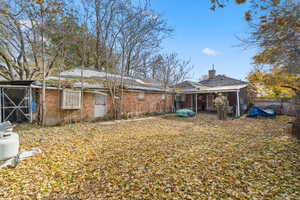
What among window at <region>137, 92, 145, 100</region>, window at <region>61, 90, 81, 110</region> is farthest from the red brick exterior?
window at <region>61, 90, 81, 110</region>

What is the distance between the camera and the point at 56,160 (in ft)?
12.0

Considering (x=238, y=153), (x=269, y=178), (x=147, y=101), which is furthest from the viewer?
(x=147, y=101)

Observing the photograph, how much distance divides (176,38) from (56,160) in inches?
376

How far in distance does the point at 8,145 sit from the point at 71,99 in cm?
525

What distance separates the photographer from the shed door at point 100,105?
965 cm

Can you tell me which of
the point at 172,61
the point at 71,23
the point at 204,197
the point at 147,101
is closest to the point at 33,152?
the point at 204,197

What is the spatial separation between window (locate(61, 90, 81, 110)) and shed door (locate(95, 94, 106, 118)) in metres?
1.34

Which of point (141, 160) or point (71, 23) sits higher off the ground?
point (71, 23)

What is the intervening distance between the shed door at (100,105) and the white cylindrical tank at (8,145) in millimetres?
6266

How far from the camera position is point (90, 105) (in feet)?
30.5

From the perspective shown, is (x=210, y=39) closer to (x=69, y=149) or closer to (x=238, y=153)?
(x=238, y=153)

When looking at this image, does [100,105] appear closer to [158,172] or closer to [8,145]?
[8,145]

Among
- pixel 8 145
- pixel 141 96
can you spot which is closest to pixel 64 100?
pixel 8 145

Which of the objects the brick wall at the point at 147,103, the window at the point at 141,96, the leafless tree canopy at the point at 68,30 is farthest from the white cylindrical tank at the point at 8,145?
the window at the point at 141,96
